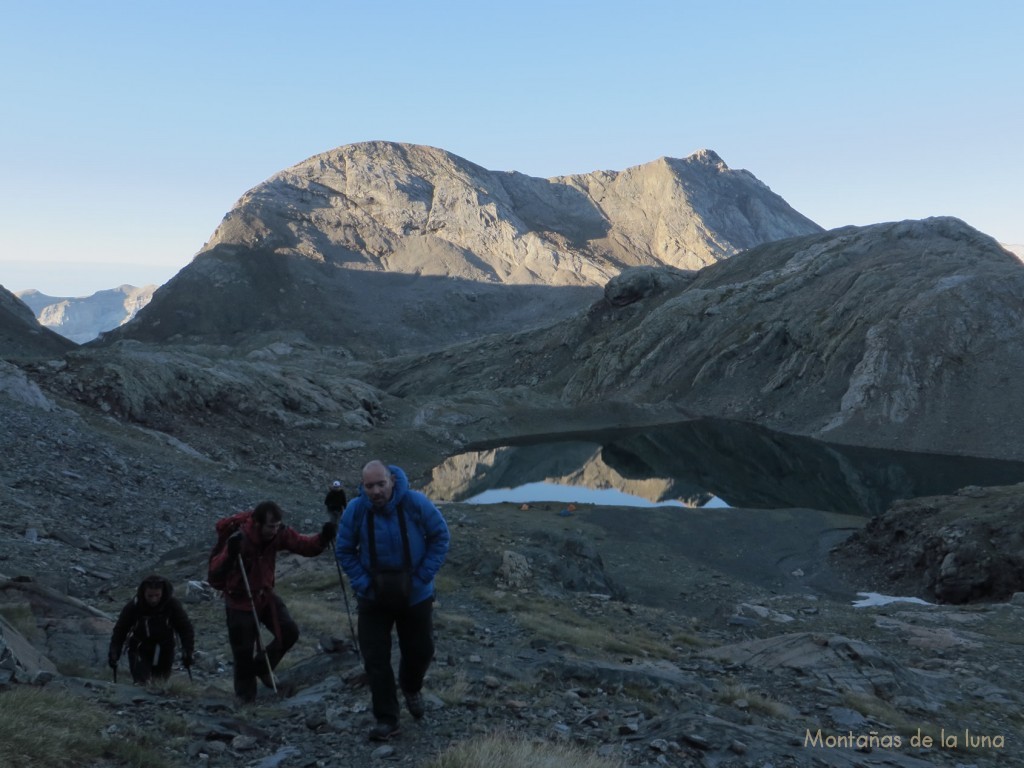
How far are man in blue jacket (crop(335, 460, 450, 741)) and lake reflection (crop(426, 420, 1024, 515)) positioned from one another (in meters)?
35.7

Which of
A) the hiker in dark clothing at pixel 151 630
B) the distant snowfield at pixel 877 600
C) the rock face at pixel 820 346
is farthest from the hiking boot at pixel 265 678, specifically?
the rock face at pixel 820 346

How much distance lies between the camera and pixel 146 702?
7.47 meters

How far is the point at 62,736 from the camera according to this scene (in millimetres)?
5906

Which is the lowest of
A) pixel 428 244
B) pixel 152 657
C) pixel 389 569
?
pixel 152 657

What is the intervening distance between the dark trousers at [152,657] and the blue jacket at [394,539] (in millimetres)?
2965

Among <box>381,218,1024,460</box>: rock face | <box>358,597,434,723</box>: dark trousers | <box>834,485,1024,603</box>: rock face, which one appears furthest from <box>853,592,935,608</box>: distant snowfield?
<box>381,218,1024,460</box>: rock face

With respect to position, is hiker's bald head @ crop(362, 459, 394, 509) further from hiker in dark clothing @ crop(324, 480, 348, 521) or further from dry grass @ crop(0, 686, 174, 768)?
dry grass @ crop(0, 686, 174, 768)

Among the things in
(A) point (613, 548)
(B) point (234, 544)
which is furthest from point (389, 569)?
(A) point (613, 548)

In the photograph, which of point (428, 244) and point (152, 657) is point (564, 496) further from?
point (428, 244)

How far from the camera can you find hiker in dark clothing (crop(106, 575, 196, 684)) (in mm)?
8828

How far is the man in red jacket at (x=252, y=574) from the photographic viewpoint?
27.2 ft

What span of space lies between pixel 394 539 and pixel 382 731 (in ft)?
5.33

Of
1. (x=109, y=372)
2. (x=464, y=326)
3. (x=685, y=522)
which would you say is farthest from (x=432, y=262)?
(x=685, y=522)

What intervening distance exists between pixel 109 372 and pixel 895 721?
134 feet
